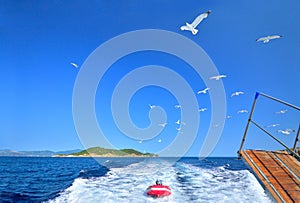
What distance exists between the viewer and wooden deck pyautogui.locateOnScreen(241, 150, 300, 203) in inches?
155

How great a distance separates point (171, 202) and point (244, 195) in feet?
12.6

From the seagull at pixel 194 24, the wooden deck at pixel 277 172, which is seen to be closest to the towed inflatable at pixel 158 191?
the seagull at pixel 194 24

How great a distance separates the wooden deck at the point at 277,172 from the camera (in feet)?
12.9

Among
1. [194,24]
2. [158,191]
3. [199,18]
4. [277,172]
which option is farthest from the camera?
[158,191]

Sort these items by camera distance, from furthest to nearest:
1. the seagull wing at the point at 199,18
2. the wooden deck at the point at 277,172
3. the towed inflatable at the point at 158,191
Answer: the towed inflatable at the point at 158,191
the seagull wing at the point at 199,18
the wooden deck at the point at 277,172

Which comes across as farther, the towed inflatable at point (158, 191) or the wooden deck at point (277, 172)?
the towed inflatable at point (158, 191)

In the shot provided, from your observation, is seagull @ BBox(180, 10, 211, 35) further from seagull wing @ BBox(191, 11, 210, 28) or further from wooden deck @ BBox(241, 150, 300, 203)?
wooden deck @ BBox(241, 150, 300, 203)

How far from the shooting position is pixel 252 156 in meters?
5.56

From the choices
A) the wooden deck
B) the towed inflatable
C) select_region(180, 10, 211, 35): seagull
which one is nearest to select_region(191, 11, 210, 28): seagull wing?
select_region(180, 10, 211, 35): seagull

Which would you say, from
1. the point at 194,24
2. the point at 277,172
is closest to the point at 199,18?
the point at 194,24

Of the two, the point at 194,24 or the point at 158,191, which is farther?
the point at 158,191

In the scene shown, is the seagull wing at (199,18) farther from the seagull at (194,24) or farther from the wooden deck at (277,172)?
the wooden deck at (277,172)

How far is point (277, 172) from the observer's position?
4730 millimetres

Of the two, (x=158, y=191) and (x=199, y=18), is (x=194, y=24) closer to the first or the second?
(x=199, y=18)
